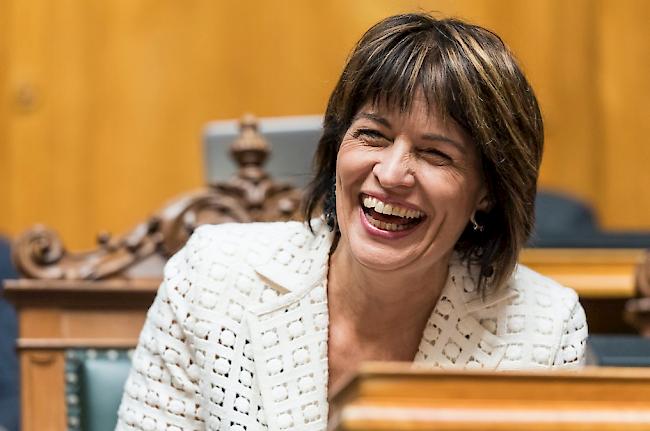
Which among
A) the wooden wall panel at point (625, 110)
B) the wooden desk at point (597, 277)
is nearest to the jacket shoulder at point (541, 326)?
the wooden desk at point (597, 277)

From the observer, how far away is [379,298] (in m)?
1.45

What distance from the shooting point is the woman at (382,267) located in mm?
1338

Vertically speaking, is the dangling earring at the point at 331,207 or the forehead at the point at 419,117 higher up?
the forehead at the point at 419,117

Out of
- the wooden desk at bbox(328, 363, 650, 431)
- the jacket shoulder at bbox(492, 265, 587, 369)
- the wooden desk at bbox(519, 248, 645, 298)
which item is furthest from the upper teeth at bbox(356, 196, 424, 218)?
the wooden desk at bbox(519, 248, 645, 298)

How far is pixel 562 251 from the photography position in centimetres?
229

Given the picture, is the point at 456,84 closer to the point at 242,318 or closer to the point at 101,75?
the point at 242,318

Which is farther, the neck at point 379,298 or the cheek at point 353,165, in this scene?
the neck at point 379,298

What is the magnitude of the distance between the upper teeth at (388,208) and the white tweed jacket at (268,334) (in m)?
0.16

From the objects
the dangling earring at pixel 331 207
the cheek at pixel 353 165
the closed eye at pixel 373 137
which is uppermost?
the closed eye at pixel 373 137

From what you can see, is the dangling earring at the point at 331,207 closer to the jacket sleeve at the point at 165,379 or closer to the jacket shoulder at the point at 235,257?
the jacket shoulder at the point at 235,257

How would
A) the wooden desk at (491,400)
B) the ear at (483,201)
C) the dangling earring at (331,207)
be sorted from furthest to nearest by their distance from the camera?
the dangling earring at (331,207), the ear at (483,201), the wooden desk at (491,400)

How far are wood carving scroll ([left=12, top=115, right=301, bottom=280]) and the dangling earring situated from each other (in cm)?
23

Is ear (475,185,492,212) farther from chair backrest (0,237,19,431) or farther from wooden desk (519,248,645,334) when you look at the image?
chair backrest (0,237,19,431)

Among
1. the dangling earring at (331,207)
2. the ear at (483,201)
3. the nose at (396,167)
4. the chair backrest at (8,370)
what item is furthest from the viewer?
the chair backrest at (8,370)
